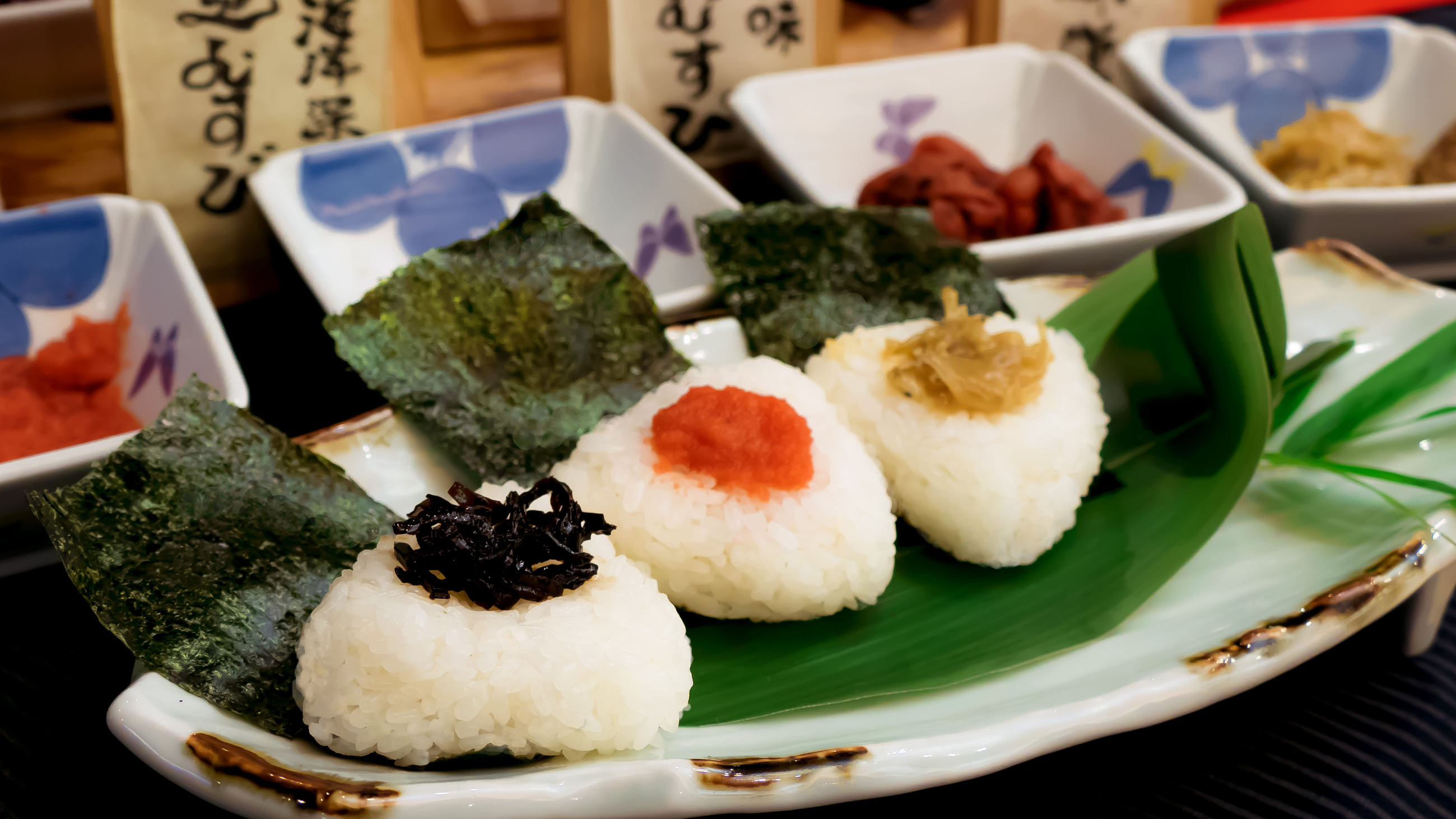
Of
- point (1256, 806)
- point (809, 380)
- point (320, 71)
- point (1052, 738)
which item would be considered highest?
point (320, 71)

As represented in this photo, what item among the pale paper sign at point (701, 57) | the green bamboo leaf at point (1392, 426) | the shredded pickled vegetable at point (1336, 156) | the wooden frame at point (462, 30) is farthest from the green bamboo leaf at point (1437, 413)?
the wooden frame at point (462, 30)

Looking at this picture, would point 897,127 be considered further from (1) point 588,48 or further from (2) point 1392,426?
(2) point 1392,426

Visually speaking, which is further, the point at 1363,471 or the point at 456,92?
the point at 456,92

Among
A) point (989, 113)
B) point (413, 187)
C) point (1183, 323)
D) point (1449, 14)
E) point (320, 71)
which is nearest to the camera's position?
point (1183, 323)

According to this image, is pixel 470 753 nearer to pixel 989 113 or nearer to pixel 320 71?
pixel 320 71

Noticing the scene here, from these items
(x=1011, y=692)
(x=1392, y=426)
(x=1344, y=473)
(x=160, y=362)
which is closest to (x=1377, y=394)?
(x=1392, y=426)

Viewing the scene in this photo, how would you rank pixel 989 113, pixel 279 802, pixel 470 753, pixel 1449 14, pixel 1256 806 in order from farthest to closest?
pixel 1449 14 → pixel 989 113 → pixel 1256 806 → pixel 470 753 → pixel 279 802

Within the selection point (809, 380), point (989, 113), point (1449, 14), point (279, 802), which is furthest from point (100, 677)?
point (1449, 14)
